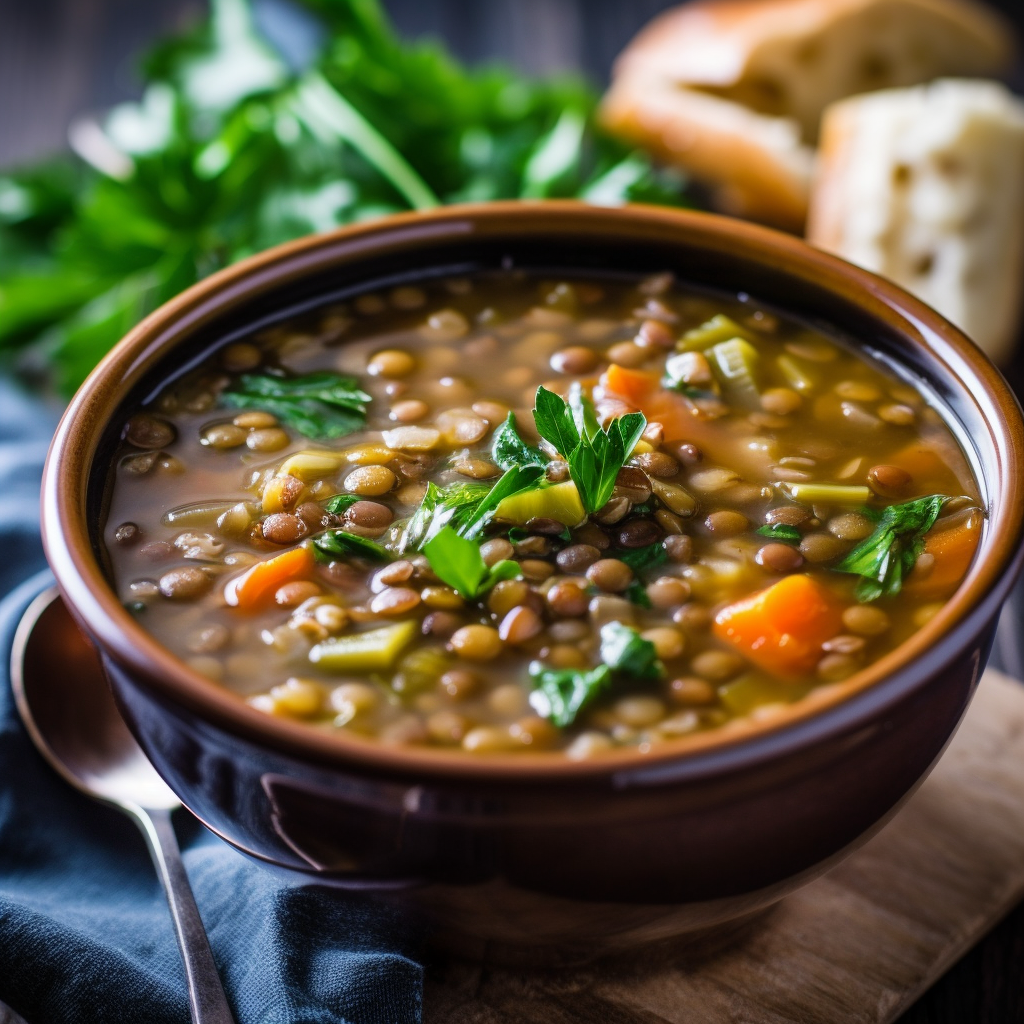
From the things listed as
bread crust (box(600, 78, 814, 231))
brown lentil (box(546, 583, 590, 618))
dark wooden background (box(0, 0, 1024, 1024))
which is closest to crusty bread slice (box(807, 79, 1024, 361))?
bread crust (box(600, 78, 814, 231))

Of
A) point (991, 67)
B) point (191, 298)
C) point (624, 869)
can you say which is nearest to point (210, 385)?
point (191, 298)

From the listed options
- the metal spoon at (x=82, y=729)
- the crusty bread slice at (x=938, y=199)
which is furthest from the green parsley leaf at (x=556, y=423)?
the crusty bread slice at (x=938, y=199)

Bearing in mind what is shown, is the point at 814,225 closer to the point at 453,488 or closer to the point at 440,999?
the point at 453,488

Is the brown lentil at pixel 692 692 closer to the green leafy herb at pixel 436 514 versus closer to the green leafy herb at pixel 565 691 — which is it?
the green leafy herb at pixel 565 691

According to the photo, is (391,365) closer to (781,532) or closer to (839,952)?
(781,532)

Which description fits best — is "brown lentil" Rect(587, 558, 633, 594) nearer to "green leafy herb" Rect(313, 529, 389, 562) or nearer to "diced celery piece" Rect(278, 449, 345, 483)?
"green leafy herb" Rect(313, 529, 389, 562)
